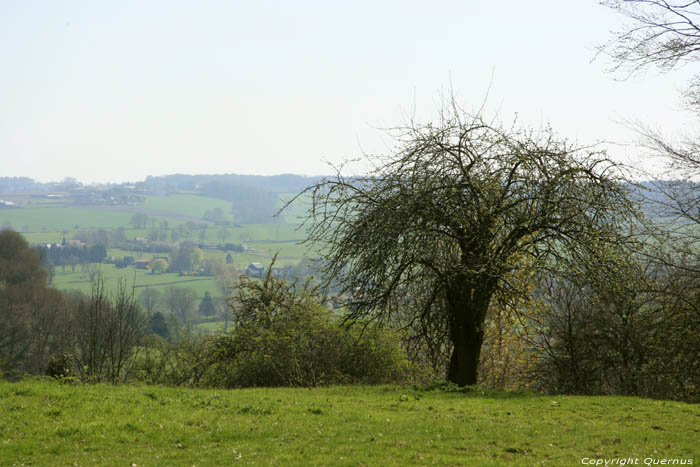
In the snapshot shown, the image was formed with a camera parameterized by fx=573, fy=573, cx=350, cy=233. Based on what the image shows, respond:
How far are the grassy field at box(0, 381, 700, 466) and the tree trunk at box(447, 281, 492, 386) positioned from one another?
2.92 metres

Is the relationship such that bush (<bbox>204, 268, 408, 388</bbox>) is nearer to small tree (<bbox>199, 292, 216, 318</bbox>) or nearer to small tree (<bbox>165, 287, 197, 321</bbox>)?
small tree (<bbox>199, 292, 216, 318</bbox>)

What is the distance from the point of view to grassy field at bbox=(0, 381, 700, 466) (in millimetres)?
8844

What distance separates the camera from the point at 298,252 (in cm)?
15138

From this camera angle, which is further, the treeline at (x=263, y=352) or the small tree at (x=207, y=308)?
the small tree at (x=207, y=308)

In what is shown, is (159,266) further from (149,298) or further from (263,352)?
(263,352)

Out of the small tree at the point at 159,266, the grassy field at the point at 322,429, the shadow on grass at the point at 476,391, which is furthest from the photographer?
the small tree at the point at 159,266

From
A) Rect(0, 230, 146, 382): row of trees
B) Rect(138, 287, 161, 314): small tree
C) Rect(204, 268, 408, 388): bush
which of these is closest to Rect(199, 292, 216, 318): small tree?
Rect(138, 287, 161, 314): small tree

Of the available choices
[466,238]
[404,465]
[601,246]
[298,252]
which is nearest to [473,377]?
[466,238]

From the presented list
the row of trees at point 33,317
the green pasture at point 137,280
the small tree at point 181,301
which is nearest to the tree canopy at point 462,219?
the row of trees at point 33,317

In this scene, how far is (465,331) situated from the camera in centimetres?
1697

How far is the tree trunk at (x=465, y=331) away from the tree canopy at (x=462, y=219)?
0.26ft

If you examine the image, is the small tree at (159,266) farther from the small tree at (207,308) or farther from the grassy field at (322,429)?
the grassy field at (322,429)

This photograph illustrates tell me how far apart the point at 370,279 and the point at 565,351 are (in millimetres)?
11226

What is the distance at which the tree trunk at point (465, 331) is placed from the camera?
54.5 feet
